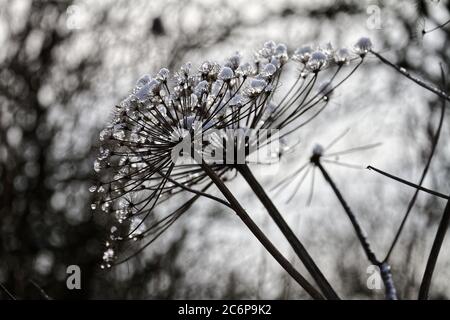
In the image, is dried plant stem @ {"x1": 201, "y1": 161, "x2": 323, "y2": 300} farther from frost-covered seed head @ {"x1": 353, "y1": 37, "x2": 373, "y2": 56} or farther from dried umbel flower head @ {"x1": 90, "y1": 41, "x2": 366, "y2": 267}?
frost-covered seed head @ {"x1": 353, "y1": 37, "x2": 373, "y2": 56}

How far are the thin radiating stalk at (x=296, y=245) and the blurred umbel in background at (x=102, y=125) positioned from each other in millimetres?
6373

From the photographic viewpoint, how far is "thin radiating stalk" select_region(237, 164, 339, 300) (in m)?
1.85

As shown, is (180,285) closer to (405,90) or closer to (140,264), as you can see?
(140,264)

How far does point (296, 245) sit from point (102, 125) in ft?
24.2

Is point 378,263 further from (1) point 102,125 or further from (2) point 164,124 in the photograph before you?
(1) point 102,125

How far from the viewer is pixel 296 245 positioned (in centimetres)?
193

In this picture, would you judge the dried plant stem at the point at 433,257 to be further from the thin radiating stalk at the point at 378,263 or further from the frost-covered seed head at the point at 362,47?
the frost-covered seed head at the point at 362,47

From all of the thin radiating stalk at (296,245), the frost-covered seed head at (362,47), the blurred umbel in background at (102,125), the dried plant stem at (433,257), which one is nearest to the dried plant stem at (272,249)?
the thin radiating stalk at (296,245)

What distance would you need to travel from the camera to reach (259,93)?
209 cm

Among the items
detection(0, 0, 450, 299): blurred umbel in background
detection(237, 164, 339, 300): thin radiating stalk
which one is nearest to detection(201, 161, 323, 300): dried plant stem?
detection(237, 164, 339, 300): thin radiating stalk

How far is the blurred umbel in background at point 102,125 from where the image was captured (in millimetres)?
8953

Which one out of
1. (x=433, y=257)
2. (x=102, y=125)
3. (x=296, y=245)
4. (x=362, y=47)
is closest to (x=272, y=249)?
(x=296, y=245)

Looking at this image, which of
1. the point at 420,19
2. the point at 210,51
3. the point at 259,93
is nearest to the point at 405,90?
the point at 210,51

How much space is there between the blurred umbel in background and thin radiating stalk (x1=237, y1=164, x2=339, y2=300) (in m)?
6.37
